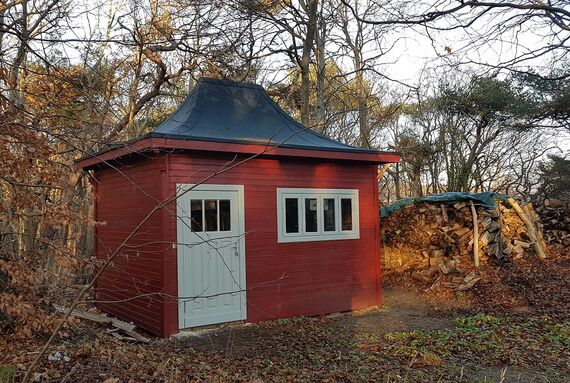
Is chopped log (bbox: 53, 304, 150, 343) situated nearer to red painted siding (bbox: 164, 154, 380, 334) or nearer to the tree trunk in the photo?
red painted siding (bbox: 164, 154, 380, 334)

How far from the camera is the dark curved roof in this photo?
776 cm

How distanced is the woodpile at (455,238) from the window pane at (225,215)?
5016 millimetres

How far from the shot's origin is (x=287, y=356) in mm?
5879

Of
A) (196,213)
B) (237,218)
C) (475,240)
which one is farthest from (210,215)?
(475,240)

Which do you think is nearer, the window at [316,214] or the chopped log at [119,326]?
the chopped log at [119,326]

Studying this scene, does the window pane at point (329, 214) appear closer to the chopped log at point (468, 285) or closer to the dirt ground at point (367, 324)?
the dirt ground at point (367, 324)

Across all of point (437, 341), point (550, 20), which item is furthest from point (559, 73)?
point (437, 341)

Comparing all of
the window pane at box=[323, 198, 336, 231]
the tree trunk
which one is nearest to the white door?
the window pane at box=[323, 198, 336, 231]

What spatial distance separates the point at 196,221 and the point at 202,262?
25.0 inches

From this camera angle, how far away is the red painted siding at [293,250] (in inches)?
287

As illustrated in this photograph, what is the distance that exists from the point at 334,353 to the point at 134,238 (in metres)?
3.79

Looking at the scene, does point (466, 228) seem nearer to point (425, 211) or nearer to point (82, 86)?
point (425, 211)

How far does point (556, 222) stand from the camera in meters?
13.5

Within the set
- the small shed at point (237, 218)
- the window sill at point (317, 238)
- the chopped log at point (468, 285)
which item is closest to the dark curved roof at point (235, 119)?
the small shed at point (237, 218)
